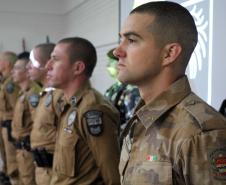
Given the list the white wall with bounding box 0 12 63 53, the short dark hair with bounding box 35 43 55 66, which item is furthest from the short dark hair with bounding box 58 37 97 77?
the white wall with bounding box 0 12 63 53

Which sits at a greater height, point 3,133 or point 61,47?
point 61,47

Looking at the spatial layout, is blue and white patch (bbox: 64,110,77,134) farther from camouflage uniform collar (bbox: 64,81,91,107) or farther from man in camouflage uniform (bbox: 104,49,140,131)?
man in camouflage uniform (bbox: 104,49,140,131)

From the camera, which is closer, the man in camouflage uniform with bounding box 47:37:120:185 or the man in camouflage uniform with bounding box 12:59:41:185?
the man in camouflage uniform with bounding box 47:37:120:185

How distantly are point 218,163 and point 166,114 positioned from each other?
0.73 ft

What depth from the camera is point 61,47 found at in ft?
6.95

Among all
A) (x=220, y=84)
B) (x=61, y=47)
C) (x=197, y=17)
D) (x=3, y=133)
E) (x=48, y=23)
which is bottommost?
(x=3, y=133)

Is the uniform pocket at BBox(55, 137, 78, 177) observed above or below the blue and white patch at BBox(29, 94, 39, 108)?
below

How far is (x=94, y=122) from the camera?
179 cm

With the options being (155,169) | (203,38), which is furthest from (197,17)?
(155,169)

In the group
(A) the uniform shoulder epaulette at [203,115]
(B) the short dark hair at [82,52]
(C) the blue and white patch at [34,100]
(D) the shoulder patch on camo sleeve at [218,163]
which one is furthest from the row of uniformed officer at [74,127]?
(D) the shoulder patch on camo sleeve at [218,163]

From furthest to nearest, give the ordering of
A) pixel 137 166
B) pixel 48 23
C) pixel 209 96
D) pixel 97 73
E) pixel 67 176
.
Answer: pixel 48 23 < pixel 97 73 < pixel 209 96 < pixel 67 176 < pixel 137 166

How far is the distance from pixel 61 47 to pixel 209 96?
3.02ft

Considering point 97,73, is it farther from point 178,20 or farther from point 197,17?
point 178,20

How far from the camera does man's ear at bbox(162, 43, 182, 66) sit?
1.11m
